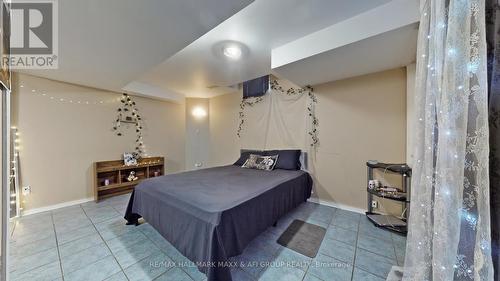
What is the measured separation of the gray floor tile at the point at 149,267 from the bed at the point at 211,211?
0.19m

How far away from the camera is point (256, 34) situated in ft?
6.37

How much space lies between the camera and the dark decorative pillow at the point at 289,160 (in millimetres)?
3092

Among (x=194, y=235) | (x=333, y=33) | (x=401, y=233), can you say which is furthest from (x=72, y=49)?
(x=401, y=233)

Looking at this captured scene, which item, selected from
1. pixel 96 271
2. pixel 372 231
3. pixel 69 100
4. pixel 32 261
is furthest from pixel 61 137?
pixel 372 231

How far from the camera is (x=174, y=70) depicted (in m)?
2.98

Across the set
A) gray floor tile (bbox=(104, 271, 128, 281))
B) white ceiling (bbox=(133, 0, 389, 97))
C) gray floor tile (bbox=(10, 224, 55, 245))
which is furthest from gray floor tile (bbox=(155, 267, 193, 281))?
white ceiling (bbox=(133, 0, 389, 97))

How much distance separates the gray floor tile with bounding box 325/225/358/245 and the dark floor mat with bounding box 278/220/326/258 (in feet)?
0.25

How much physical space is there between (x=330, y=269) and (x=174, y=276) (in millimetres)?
1332

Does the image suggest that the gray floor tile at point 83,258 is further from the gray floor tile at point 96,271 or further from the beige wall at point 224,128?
the beige wall at point 224,128

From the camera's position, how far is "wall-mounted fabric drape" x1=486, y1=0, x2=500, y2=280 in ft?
2.17

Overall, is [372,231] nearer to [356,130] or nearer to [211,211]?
[356,130]

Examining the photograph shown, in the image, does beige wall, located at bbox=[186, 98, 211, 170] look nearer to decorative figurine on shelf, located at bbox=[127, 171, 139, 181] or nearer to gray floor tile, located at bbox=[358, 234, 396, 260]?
decorative figurine on shelf, located at bbox=[127, 171, 139, 181]

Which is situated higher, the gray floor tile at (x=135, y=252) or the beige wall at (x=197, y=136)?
the beige wall at (x=197, y=136)

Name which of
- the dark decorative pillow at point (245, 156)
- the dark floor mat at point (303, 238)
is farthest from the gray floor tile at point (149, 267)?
the dark decorative pillow at point (245, 156)
